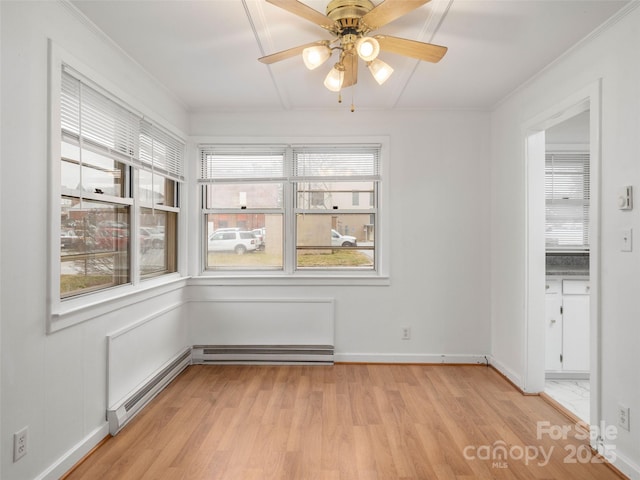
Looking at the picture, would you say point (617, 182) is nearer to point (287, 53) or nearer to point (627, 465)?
point (627, 465)

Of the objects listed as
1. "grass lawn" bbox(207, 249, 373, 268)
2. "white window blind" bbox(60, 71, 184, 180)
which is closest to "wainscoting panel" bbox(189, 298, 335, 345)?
"grass lawn" bbox(207, 249, 373, 268)

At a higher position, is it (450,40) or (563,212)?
(450,40)

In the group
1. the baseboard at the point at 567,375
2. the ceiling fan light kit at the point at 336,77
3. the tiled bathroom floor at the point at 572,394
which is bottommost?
the tiled bathroom floor at the point at 572,394

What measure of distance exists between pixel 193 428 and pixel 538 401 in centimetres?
262

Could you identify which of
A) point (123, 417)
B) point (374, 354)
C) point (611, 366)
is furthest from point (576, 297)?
point (123, 417)

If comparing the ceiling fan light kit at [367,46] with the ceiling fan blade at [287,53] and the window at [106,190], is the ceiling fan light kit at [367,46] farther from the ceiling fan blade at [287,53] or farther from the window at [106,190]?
the window at [106,190]

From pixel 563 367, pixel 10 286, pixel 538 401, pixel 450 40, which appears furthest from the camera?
pixel 563 367

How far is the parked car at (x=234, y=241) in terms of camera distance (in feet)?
13.2

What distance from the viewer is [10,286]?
1.71 meters

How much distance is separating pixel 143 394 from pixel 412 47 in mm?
2962

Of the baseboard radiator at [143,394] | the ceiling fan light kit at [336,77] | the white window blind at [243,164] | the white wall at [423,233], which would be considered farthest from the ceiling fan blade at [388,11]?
the baseboard radiator at [143,394]

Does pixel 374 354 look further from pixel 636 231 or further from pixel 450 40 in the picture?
pixel 450 40

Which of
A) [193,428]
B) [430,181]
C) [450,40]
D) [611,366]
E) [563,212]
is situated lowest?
[193,428]

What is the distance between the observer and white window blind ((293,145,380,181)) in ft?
12.9
